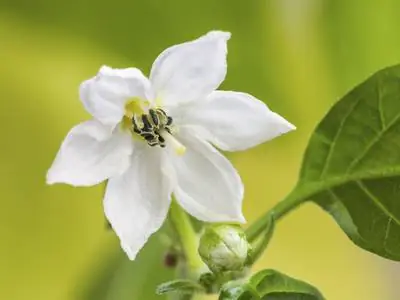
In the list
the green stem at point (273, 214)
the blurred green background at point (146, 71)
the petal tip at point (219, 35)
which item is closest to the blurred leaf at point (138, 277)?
the blurred green background at point (146, 71)

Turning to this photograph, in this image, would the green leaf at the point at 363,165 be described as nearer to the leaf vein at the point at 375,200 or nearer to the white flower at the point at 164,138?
the leaf vein at the point at 375,200

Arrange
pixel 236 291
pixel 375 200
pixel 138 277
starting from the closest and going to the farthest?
pixel 236 291 < pixel 375 200 < pixel 138 277

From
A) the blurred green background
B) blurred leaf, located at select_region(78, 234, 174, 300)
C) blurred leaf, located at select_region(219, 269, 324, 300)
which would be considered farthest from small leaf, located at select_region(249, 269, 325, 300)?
the blurred green background

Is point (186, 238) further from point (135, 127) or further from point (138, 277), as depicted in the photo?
point (138, 277)

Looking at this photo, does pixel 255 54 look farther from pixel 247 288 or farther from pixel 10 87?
pixel 247 288

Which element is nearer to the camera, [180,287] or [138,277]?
[180,287]

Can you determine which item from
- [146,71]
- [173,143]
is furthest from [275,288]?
[146,71]

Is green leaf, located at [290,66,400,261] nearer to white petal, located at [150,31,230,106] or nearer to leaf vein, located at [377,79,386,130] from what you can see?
leaf vein, located at [377,79,386,130]
